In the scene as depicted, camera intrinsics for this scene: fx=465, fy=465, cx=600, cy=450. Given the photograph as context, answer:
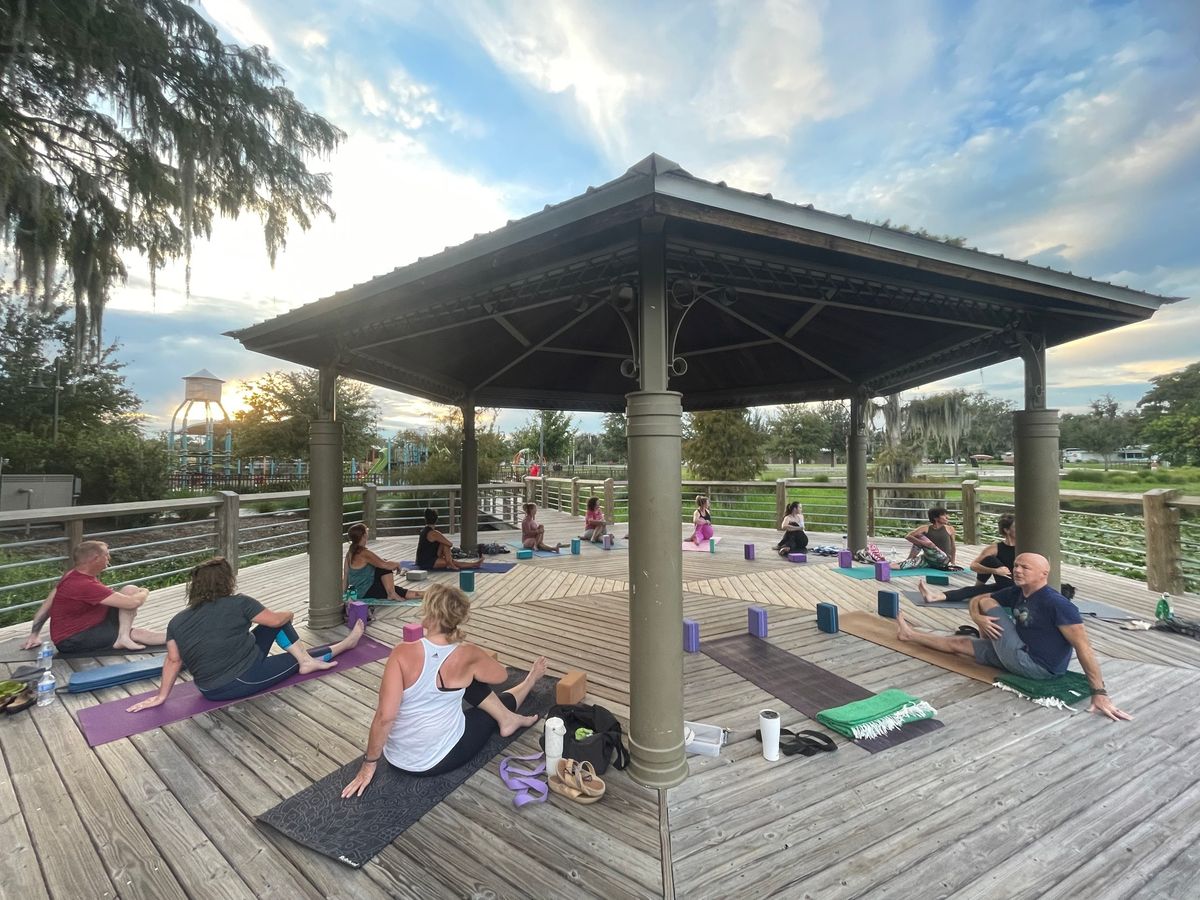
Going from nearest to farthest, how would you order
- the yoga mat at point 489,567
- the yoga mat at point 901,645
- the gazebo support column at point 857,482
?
1. the yoga mat at point 901,645
2. the yoga mat at point 489,567
3. the gazebo support column at point 857,482

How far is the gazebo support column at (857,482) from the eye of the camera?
301 inches

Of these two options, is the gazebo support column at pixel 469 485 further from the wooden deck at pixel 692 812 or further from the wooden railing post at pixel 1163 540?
the wooden railing post at pixel 1163 540

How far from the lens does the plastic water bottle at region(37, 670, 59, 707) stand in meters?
3.16

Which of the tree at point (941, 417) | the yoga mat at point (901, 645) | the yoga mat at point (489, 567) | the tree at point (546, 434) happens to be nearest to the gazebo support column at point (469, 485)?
the yoga mat at point (489, 567)

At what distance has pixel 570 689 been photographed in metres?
3.01

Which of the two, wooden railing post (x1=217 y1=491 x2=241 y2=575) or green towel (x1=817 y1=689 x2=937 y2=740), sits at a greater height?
wooden railing post (x1=217 y1=491 x2=241 y2=575)

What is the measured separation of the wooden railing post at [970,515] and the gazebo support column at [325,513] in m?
9.97

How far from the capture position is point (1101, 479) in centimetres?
3356

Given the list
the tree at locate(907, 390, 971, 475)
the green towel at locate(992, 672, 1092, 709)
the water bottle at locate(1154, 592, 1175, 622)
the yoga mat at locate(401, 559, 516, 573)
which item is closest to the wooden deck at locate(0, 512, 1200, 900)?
the green towel at locate(992, 672, 1092, 709)

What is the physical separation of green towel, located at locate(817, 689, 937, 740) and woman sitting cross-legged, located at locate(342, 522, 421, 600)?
15.8 feet

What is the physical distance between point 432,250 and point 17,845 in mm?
3390

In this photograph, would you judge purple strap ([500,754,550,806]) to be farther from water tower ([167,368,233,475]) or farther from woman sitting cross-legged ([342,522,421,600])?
water tower ([167,368,233,475])

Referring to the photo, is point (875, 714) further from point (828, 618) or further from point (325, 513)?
point (325, 513)

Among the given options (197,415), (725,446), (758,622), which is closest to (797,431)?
(725,446)
